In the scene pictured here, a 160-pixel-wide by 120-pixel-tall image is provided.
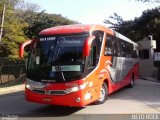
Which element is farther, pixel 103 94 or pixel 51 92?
pixel 103 94

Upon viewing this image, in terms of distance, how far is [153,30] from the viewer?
37.9m

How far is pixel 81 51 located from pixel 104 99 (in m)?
2.89

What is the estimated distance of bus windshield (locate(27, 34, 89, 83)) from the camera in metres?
12.2

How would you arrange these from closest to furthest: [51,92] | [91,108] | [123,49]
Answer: [51,92] → [91,108] → [123,49]

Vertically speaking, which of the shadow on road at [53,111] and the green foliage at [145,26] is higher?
the green foliage at [145,26]

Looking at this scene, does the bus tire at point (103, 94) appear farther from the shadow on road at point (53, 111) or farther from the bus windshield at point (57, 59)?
the bus windshield at point (57, 59)

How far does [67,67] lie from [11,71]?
682 inches

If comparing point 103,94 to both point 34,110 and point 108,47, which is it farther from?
point 34,110

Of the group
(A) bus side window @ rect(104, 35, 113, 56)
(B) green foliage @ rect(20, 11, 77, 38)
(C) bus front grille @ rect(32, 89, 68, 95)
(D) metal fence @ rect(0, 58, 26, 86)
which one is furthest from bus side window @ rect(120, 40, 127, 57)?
(B) green foliage @ rect(20, 11, 77, 38)

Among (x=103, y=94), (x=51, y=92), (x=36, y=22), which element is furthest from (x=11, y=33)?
(x=51, y=92)

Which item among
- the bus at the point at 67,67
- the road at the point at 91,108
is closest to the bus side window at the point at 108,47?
the bus at the point at 67,67

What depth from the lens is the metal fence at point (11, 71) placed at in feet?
90.9

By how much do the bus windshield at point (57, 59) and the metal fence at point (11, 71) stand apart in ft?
47.7

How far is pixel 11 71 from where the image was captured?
94.7 feet
